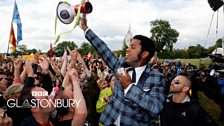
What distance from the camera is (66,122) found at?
111 inches

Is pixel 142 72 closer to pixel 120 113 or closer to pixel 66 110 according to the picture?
pixel 120 113

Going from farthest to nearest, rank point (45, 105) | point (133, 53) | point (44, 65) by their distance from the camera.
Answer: point (44, 65)
point (133, 53)
point (45, 105)

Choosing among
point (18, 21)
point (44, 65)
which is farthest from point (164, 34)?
point (44, 65)

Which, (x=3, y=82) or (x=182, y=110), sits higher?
(x=3, y=82)

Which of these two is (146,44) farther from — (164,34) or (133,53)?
(164,34)

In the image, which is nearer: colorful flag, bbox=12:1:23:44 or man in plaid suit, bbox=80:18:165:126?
→ man in plaid suit, bbox=80:18:165:126

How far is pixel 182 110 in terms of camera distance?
158 inches

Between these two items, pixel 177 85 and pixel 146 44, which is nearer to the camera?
pixel 146 44

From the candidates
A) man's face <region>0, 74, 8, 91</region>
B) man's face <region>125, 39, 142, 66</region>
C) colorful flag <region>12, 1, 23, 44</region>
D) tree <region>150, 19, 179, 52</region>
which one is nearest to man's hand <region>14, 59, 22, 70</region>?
man's face <region>0, 74, 8, 91</region>

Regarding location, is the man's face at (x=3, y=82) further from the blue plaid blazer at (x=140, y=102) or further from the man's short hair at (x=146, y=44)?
the man's short hair at (x=146, y=44)

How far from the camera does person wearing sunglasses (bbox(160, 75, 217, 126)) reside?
152 inches

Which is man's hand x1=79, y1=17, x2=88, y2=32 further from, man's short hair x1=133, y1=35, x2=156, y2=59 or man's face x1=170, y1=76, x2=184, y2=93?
man's face x1=170, y1=76, x2=184, y2=93

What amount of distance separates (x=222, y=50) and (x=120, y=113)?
12387mm

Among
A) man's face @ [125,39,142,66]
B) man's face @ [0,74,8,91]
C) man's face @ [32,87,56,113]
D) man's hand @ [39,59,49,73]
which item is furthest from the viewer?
man's hand @ [39,59,49,73]
